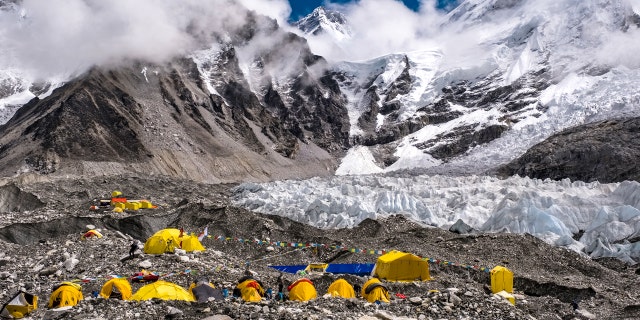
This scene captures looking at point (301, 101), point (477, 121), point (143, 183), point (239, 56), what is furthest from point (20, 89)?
point (477, 121)

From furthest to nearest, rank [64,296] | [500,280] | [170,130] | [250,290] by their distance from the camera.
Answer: [170,130]
[500,280]
[250,290]
[64,296]

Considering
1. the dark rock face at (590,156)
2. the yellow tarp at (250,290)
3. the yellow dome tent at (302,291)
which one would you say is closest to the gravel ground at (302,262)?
the yellow tarp at (250,290)

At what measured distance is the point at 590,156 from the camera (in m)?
89.1

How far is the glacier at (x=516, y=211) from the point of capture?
29.1m

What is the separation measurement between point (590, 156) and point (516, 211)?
208 feet

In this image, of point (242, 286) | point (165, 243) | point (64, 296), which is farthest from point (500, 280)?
point (64, 296)

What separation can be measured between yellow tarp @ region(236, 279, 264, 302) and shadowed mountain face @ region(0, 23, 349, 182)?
8100 cm

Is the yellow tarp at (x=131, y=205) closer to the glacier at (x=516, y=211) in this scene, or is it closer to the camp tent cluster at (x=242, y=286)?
the glacier at (x=516, y=211)

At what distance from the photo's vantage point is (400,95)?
19388 cm

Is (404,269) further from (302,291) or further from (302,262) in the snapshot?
(302,291)

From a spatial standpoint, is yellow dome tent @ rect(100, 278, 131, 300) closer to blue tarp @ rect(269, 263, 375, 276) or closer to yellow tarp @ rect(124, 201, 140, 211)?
blue tarp @ rect(269, 263, 375, 276)

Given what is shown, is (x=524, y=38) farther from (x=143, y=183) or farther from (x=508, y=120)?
(x=143, y=183)

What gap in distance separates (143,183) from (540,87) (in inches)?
5026

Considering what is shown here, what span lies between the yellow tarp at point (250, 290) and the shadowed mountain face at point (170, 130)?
8100cm
